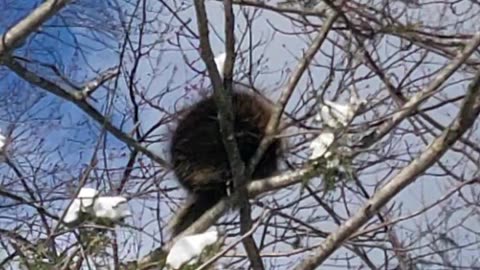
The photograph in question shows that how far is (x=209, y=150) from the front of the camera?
10.8 ft

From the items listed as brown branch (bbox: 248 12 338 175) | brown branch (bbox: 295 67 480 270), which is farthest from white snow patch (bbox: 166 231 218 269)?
brown branch (bbox: 248 12 338 175)

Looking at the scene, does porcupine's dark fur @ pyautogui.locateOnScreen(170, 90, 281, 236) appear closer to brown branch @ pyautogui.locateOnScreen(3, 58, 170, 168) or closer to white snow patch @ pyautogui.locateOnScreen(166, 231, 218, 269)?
brown branch @ pyautogui.locateOnScreen(3, 58, 170, 168)

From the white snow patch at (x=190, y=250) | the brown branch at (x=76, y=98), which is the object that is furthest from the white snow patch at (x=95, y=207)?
the brown branch at (x=76, y=98)

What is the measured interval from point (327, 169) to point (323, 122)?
5.4 inches

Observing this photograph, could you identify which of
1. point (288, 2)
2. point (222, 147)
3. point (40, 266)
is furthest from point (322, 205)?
point (40, 266)

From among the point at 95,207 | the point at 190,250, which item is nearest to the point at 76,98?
the point at 95,207

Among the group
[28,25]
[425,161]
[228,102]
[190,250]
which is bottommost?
[190,250]

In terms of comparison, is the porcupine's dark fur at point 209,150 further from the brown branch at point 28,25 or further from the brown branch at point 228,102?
the brown branch at point 28,25

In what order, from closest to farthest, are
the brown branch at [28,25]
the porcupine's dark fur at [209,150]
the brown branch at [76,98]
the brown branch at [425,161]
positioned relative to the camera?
the brown branch at [425,161]
the brown branch at [28,25]
the porcupine's dark fur at [209,150]
the brown branch at [76,98]

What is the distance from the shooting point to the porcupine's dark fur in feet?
10.6

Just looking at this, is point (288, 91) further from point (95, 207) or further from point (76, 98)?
point (95, 207)

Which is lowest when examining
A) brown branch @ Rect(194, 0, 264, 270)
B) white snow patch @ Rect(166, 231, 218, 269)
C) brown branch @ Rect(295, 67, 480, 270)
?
white snow patch @ Rect(166, 231, 218, 269)

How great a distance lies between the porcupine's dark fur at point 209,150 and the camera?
3.24 metres

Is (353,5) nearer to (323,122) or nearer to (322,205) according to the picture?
(322,205)
